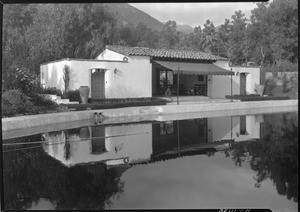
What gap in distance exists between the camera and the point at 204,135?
988 cm

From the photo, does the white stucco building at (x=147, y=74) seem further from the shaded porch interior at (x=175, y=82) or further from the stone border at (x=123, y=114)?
the stone border at (x=123, y=114)

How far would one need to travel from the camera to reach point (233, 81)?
1961 cm

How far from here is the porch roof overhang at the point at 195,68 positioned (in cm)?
1771

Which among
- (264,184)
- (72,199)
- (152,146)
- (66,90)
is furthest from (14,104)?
(264,184)

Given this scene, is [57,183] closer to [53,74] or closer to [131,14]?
[53,74]

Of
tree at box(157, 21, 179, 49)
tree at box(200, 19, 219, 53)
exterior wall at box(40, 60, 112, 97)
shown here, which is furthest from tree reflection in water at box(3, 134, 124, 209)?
tree at box(200, 19, 219, 53)

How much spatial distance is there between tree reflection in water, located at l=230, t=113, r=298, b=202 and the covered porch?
8.12 m

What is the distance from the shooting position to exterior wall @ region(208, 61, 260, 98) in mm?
19469

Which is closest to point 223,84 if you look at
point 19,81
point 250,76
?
point 250,76

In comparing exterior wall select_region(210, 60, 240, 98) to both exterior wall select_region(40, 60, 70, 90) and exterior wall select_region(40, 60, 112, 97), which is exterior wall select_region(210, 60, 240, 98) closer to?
exterior wall select_region(40, 60, 112, 97)

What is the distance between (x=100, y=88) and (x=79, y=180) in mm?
11497

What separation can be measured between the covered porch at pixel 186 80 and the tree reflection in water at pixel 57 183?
12145 millimetres

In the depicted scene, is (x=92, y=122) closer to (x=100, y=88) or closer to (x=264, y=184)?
(x=100, y=88)

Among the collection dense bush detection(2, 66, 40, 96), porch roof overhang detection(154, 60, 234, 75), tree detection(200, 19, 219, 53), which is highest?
tree detection(200, 19, 219, 53)
